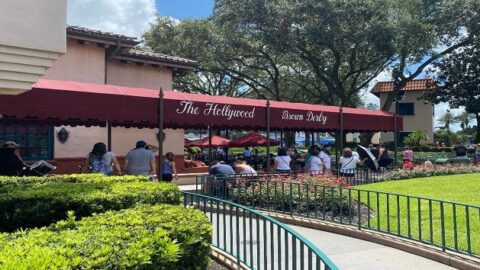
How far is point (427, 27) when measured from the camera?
87.0ft

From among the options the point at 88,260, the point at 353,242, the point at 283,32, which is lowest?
the point at 353,242

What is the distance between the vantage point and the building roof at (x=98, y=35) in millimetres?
14773

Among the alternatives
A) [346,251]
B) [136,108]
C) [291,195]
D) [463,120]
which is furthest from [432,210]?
[463,120]

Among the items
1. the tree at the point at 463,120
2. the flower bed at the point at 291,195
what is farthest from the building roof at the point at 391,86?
the tree at the point at 463,120

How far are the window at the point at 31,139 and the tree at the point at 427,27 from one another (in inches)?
738

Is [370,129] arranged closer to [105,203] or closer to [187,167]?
[187,167]

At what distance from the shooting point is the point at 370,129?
57.1ft

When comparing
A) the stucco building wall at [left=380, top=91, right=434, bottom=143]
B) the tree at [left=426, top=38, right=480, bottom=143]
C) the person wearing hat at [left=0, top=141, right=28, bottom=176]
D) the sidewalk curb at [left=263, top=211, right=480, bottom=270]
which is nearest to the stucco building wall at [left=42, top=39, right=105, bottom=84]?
the person wearing hat at [left=0, top=141, right=28, bottom=176]

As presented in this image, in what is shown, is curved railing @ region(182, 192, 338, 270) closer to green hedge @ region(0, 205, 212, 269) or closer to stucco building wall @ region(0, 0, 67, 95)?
green hedge @ region(0, 205, 212, 269)

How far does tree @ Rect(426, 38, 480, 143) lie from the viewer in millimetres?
35688

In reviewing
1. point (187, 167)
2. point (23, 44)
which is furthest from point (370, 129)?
point (23, 44)

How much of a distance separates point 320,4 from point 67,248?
81.5 ft

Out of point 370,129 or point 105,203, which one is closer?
point 105,203

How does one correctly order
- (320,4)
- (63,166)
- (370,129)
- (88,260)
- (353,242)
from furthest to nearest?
(320,4) → (370,129) → (63,166) → (353,242) → (88,260)
